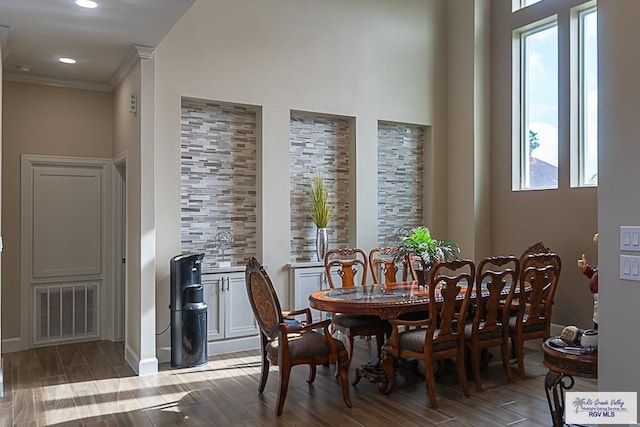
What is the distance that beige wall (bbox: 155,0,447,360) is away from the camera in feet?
16.9

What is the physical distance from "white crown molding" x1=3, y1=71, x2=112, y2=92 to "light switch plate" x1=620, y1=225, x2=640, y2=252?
17.2ft

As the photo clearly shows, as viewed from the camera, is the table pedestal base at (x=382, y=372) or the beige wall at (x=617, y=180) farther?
the table pedestal base at (x=382, y=372)

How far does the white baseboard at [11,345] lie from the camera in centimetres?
527

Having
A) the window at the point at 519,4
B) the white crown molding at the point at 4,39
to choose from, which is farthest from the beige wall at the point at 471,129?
the white crown molding at the point at 4,39

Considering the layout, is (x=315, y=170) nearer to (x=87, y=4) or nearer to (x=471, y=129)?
(x=471, y=129)

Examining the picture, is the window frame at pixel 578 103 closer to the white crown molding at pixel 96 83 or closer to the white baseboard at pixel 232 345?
the white baseboard at pixel 232 345

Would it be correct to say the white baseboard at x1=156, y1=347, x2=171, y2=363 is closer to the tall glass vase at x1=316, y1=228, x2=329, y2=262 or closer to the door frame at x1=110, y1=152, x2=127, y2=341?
the door frame at x1=110, y1=152, x2=127, y2=341

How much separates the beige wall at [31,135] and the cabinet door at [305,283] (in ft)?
8.54

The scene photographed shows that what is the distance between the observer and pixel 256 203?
18.9 ft

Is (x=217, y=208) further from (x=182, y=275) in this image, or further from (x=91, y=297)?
(x=91, y=297)

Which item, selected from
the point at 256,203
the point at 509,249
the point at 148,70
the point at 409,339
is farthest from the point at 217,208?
the point at 509,249

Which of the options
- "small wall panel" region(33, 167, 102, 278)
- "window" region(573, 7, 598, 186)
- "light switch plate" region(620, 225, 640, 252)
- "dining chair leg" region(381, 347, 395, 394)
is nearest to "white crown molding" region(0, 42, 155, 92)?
"small wall panel" region(33, 167, 102, 278)

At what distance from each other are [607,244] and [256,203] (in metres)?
3.81

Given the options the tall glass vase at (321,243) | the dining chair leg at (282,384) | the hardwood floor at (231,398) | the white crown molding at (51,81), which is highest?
the white crown molding at (51,81)
